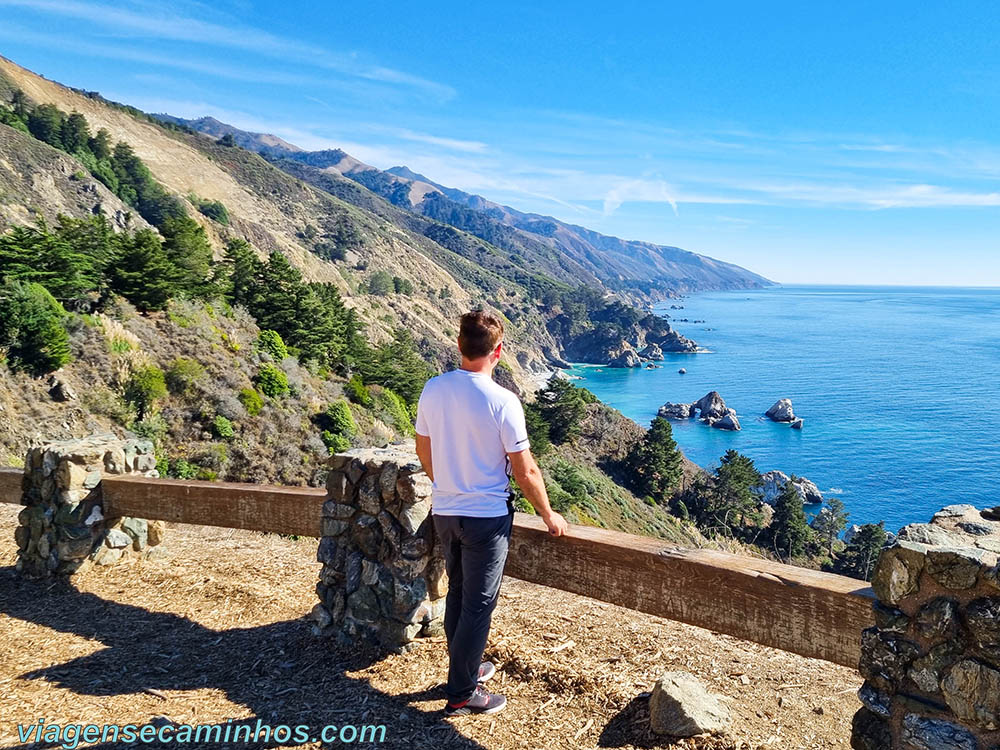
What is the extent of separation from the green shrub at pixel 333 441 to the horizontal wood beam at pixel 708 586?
16.1 meters

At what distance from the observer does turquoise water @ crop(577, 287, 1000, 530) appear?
46094 millimetres

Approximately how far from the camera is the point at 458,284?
107m

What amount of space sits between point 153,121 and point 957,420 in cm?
9850

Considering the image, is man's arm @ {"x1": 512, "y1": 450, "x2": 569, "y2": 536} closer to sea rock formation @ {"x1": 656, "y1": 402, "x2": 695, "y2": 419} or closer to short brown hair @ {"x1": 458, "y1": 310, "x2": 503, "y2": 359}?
short brown hair @ {"x1": 458, "y1": 310, "x2": 503, "y2": 359}

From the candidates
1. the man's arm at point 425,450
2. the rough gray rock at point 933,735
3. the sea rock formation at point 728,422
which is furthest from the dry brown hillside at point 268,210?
the rough gray rock at point 933,735

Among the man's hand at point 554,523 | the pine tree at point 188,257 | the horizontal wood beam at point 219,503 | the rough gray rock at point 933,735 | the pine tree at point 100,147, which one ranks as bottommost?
the horizontal wood beam at point 219,503

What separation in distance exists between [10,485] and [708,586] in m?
5.63

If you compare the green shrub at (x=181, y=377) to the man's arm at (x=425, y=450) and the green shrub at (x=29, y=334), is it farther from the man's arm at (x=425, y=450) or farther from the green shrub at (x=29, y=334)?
the man's arm at (x=425, y=450)

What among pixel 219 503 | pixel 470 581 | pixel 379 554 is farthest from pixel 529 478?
pixel 219 503

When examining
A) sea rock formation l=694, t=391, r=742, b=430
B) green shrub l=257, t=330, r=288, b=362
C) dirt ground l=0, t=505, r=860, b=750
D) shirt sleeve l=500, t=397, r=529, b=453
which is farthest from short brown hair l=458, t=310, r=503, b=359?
sea rock formation l=694, t=391, r=742, b=430

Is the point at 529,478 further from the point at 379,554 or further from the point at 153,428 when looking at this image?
the point at 153,428

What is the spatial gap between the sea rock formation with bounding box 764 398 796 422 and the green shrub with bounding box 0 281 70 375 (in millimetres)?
66574

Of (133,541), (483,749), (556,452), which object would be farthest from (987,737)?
(556,452)

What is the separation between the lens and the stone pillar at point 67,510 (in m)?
4.74
